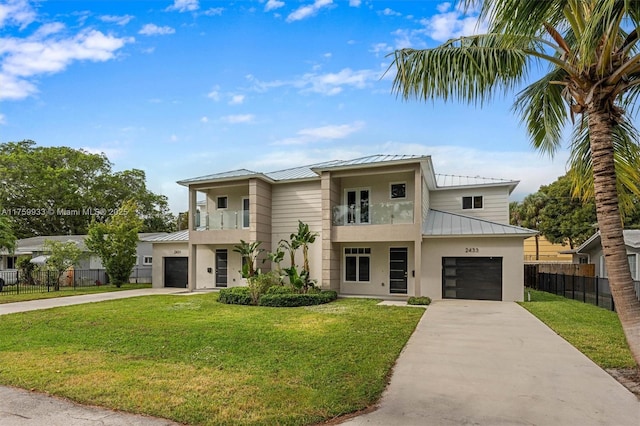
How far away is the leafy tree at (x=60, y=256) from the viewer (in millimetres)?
21359

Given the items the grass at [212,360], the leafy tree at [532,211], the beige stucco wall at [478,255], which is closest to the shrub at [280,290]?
the grass at [212,360]

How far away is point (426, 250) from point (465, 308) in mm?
3411

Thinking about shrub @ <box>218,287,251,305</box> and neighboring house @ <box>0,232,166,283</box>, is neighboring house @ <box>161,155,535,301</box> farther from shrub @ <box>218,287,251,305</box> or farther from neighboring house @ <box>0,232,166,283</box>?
neighboring house @ <box>0,232,166,283</box>

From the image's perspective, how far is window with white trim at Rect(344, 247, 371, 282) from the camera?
59.4 feet

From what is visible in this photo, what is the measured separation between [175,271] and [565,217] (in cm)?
3166

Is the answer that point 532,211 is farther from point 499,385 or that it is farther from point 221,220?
point 499,385

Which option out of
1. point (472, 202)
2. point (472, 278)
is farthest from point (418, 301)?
point (472, 202)

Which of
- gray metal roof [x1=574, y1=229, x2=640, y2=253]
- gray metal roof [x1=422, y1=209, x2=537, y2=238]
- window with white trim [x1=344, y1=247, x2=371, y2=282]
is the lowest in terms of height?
window with white trim [x1=344, y1=247, x2=371, y2=282]

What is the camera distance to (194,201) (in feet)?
66.1

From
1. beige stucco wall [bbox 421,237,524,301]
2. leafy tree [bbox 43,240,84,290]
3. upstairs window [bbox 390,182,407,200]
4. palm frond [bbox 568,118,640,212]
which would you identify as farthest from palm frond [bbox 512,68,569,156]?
leafy tree [bbox 43,240,84,290]

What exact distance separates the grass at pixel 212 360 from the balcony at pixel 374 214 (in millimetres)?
5567

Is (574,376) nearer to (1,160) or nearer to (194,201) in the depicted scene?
(194,201)

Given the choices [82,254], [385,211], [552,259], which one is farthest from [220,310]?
[552,259]

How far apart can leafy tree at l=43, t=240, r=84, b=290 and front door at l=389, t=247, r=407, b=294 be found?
17.7 meters
